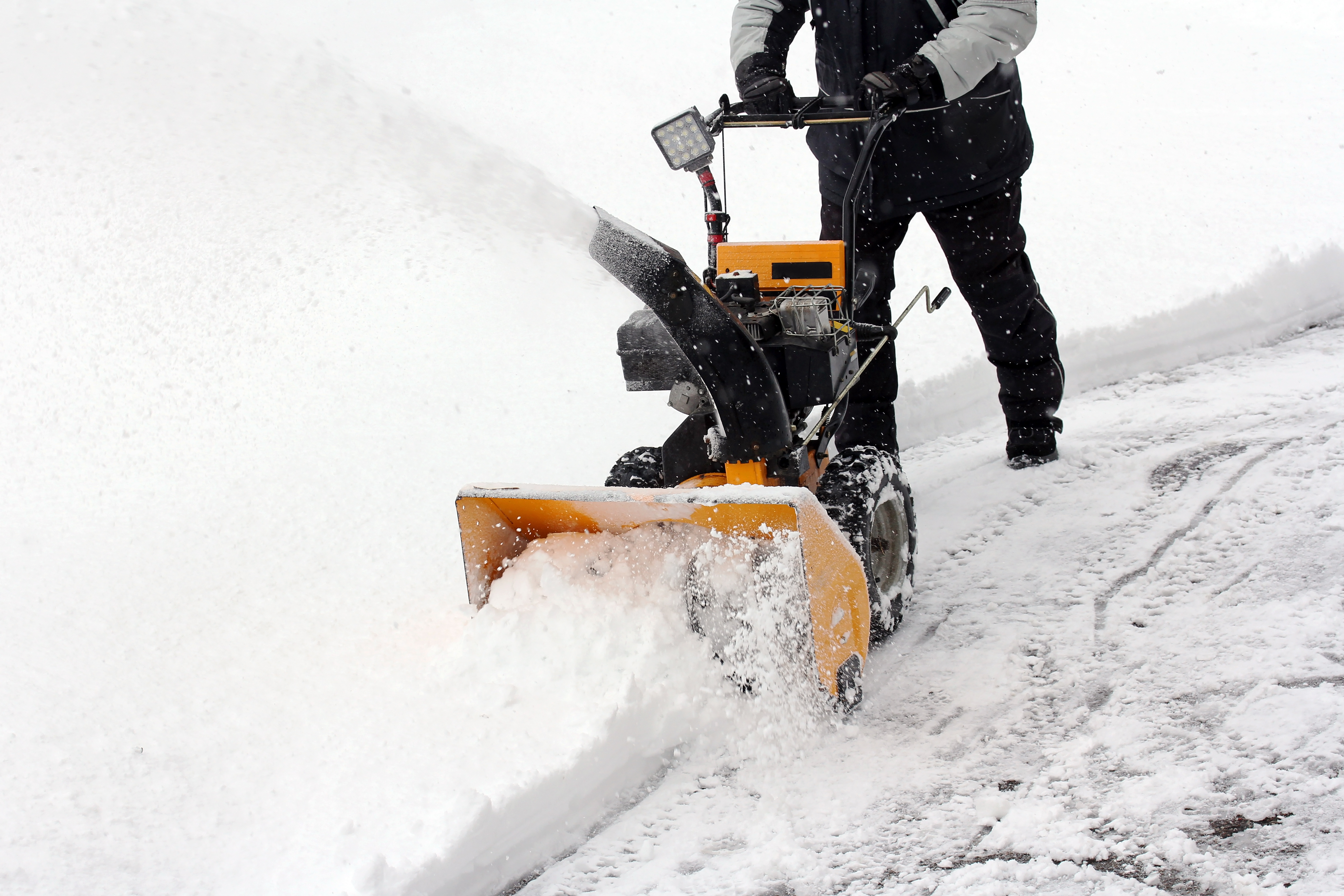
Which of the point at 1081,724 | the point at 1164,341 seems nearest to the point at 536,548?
the point at 1081,724

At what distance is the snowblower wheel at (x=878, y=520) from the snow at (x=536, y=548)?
134 mm

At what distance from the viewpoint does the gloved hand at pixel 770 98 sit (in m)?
2.96

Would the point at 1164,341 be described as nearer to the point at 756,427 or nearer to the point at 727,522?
the point at 756,427

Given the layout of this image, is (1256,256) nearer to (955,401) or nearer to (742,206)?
(955,401)

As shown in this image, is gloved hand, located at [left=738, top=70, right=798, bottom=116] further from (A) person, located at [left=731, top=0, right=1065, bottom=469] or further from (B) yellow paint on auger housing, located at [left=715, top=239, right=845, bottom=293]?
(B) yellow paint on auger housing, located at [left=715, top=239, right=845, bottom=293]

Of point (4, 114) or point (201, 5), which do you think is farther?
point (201, 5)

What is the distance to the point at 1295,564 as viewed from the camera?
279cm

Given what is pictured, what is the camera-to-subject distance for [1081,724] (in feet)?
7.37

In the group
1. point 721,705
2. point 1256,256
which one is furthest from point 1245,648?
point 1256,256

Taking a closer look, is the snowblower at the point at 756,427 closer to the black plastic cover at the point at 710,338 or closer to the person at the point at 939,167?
the black plastic cover at the point at 710,338

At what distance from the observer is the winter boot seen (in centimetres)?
374

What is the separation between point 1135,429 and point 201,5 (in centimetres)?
618

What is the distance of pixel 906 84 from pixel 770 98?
394mm

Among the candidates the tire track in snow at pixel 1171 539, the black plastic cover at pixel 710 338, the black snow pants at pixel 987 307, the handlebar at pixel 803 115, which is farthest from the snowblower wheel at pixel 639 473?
the tire track in snow at pixel 1171 539
